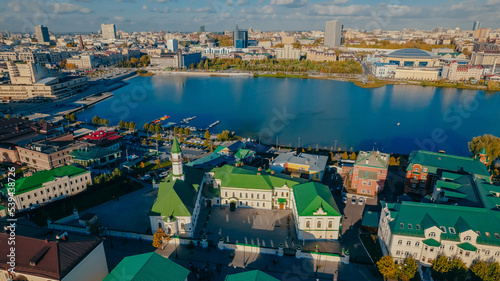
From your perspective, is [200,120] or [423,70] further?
[423,70]

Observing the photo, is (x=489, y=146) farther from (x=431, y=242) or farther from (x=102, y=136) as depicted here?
(x=102, y=136)

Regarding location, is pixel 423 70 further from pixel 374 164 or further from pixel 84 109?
pixel 84 109

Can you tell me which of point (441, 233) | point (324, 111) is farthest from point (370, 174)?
point (324, 111)

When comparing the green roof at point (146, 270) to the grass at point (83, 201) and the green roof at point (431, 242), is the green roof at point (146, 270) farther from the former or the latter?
the green roof at point (431, 242)

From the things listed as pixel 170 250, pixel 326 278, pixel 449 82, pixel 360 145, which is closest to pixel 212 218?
pixel 170 250

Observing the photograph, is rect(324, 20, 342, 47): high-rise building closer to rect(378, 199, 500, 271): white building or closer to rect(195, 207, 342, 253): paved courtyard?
rect(195, 207, 342, 253): paved courtyard

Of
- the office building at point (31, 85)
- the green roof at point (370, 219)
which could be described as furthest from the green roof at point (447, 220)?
the office building at point (31, 85)
